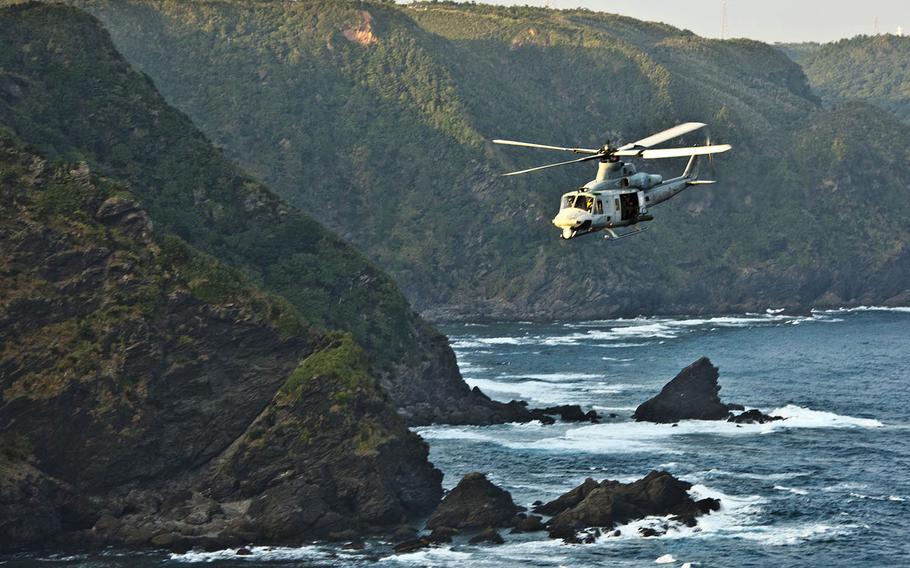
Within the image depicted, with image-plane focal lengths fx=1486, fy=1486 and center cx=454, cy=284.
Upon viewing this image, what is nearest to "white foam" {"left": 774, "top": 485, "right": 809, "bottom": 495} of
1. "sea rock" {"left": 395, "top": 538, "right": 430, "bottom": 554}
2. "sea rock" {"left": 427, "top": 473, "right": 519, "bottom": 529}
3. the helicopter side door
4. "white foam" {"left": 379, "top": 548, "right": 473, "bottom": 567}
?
"sea rock" {"left": 427, "top": 473, "right": 519, "bottom": 529}

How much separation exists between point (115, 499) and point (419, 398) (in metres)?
40.0

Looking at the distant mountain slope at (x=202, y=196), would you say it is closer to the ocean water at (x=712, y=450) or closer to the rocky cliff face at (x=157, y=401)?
the ocean water at (x=712, y=450)

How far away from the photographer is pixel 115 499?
91125 millimetres

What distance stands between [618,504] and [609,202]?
1247 inches

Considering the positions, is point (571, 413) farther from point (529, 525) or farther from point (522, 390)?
point (529, 525)

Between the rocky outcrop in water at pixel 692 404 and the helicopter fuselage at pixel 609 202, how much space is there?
5899 centimetres

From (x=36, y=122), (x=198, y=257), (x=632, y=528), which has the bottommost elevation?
(x=632, y=528)

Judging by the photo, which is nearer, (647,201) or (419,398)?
(647,201)

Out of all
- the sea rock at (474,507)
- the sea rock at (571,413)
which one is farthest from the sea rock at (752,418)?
the sea rock at (474,507)

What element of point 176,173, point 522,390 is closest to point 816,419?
point 522,390

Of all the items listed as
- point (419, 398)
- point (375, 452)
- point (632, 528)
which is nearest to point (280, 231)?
point (419, 398)

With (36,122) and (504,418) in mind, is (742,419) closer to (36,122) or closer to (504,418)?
(504,418)

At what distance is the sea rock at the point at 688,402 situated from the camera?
125500mm

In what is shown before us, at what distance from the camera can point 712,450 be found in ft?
370
